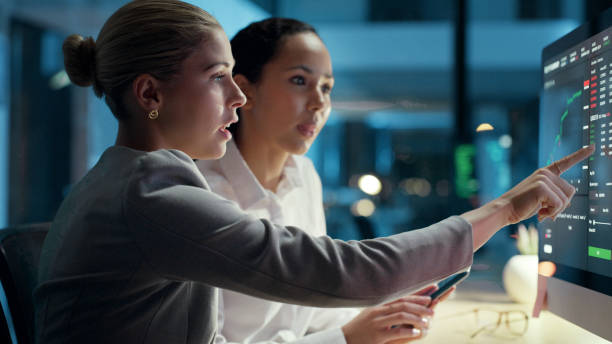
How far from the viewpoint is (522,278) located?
1.40 meters

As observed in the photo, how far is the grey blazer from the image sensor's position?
0.62m

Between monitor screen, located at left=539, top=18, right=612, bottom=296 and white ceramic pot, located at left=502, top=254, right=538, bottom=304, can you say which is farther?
white ceramic pot, located at left=502, top=254, right=538, bottom=304

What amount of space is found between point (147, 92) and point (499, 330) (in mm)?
900

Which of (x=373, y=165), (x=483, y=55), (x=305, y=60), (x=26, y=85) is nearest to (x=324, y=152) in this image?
(x=373, y=165)

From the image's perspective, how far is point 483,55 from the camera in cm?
383

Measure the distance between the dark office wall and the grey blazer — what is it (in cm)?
228

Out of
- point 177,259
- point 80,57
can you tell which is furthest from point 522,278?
point 80,57

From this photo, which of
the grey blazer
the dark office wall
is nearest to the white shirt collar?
the grey blazer

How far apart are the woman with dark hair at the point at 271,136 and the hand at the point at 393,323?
0.76 ft

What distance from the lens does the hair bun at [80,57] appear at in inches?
32.5

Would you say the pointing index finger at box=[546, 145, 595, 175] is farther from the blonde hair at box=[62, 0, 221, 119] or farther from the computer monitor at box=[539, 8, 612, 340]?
the blonde hair at box=[62, 0, 221, 119]

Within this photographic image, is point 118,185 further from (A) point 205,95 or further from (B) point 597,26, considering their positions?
(B) point 597,26

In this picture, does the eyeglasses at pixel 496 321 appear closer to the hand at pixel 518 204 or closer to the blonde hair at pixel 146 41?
the hand at pixel 518 204

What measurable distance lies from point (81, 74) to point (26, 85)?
2.21m
